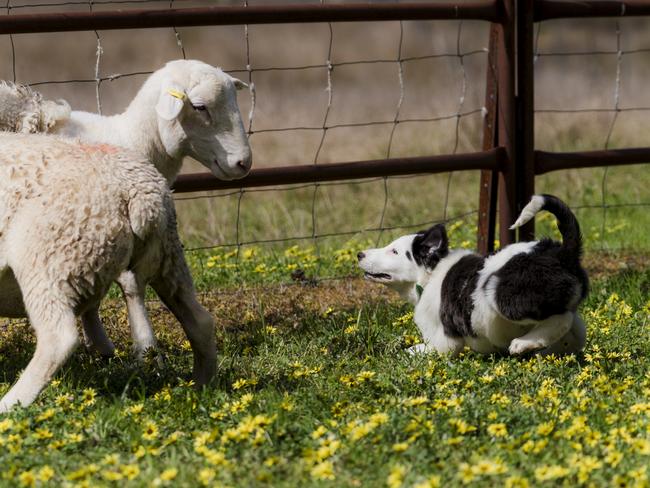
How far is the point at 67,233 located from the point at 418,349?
1.90m

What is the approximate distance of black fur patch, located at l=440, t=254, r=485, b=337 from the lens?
5.00m

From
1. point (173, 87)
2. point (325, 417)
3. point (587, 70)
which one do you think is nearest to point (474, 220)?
point (173, 87)

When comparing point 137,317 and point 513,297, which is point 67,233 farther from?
point 513,297

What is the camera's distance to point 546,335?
15.7 feet

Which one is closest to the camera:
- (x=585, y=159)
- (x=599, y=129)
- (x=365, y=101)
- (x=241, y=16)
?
(x=241, y=16)

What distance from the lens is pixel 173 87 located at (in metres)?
4.96

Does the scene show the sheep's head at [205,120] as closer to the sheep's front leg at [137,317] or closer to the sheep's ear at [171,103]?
the sheep's ear at [171,103]

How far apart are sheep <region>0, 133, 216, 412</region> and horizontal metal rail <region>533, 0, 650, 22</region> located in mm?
3273

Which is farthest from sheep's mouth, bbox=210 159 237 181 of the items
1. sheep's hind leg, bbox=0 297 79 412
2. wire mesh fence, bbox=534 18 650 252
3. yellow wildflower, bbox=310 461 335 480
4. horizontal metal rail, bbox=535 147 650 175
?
wire mesh fence, bbox=534 18 650 252

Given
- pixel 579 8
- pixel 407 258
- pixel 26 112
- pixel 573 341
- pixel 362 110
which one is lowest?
pixel 362 110

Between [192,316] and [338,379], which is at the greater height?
[192,316]

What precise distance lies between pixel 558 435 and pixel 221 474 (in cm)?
115

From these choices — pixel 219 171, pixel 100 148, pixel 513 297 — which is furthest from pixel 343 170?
pixel 100 148

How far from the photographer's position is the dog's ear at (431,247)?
549 centimetres
